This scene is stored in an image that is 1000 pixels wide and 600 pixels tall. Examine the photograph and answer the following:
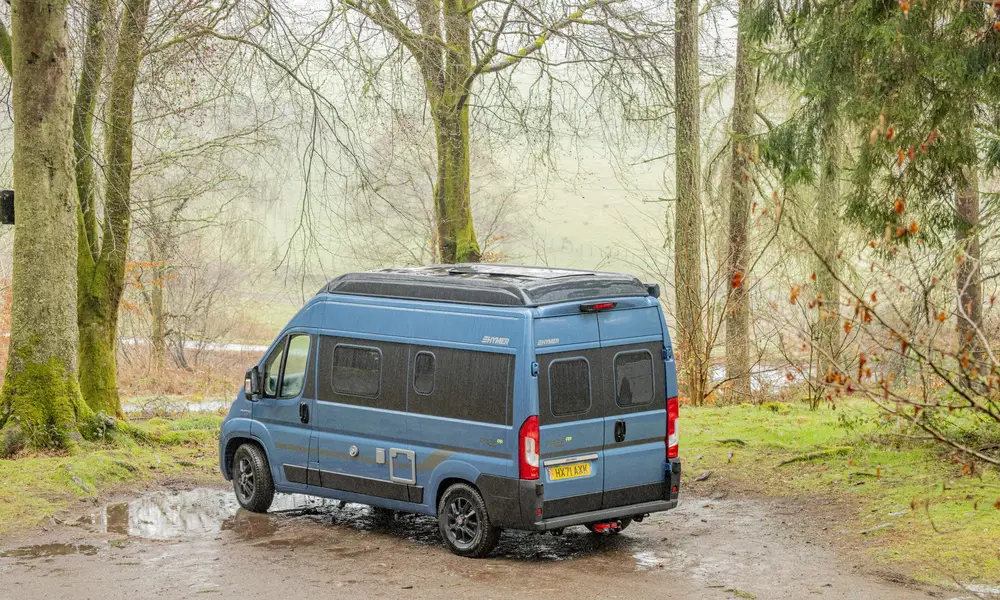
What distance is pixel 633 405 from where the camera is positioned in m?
8.92

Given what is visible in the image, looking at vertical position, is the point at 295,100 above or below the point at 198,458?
above

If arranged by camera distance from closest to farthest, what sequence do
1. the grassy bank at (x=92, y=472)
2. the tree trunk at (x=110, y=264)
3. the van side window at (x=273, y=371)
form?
the van side window at (x=273, y=371)
the grassy bank at (x=92, y=472)
the tree trunk at (x=110, y=264)

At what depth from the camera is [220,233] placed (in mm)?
37312

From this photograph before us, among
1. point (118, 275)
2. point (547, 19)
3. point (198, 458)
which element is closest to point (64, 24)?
point (118, 275)

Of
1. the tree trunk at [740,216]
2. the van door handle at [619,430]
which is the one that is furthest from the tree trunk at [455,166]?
the van door handle at [619,430]

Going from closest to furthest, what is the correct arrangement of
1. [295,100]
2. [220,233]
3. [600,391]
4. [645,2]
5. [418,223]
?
[600,391]
[295,100]
[645,2]
[418,223]
[220,233]

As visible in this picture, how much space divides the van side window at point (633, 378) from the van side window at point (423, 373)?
5.10 feet

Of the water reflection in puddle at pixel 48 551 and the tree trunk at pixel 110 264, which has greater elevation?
the tree trunk at pixel 110 264

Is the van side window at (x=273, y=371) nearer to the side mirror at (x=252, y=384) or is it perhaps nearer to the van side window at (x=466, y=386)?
the side mirror at (x=252, y=384)

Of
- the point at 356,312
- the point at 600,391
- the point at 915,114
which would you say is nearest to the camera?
the point at 600,391

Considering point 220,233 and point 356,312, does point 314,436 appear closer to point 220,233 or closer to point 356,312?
A: point 356,312

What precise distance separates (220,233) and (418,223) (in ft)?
33.1

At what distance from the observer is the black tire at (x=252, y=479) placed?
33.8 feet

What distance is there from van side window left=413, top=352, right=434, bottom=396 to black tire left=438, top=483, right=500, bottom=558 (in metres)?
0.84
